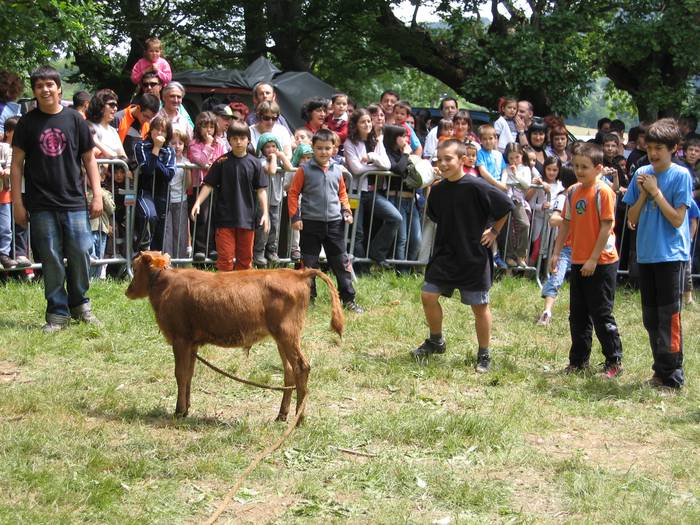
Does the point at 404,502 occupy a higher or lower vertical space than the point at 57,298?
lower

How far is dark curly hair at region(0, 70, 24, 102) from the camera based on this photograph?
32.0 ft

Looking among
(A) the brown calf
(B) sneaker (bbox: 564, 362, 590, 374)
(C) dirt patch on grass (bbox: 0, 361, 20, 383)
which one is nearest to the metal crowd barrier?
(C) dirt patch on grass (bbox: 0, 361, 20, 383)

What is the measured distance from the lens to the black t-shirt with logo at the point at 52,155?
7.85 metres

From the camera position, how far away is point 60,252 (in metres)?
8.12

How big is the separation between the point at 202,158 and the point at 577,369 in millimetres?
4592

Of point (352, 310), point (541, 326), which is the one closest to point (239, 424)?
point (352, 310)

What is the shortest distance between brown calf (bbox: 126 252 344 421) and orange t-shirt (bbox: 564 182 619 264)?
8.62ft

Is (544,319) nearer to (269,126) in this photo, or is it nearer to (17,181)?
(269,126)

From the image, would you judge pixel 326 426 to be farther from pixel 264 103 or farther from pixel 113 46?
pixel 113 46

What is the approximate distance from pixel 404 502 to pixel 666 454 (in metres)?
2.00

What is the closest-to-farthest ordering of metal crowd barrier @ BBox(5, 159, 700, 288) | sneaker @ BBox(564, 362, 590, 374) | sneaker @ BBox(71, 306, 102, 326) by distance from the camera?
sneaker @ BBox(564, 362, 590, 374), sneaker @ BBox(71, 306, 102, 326), metal crowd barrier @ BBox(5, 159, 700, 288)

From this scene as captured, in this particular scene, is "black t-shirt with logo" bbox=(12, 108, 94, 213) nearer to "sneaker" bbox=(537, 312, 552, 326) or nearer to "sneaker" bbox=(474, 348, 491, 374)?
"sneaker" bbox=(474, 348, 491, 374)

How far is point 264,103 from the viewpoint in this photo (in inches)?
408

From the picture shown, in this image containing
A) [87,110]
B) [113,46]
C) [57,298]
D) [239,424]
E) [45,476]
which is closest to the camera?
[45,476]
